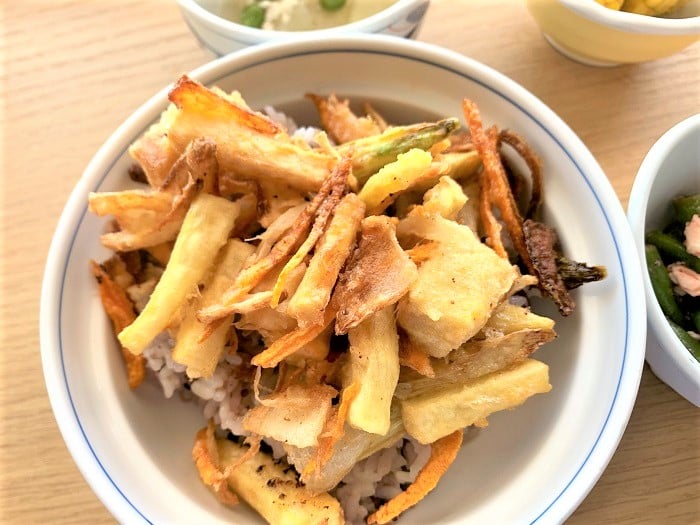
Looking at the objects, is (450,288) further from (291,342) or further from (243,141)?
(243,141)

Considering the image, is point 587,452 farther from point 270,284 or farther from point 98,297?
point 98,297

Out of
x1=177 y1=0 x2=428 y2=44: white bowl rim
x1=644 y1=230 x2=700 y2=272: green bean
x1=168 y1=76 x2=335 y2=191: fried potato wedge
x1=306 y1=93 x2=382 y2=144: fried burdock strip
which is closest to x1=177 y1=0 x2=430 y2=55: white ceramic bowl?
x1=177 y1=0 x2=428 y2=44: white bowl rim

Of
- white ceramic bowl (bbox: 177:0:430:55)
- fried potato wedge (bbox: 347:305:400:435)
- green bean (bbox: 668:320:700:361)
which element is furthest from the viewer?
white ceramic bowl (bbox: 177:0:430:55)

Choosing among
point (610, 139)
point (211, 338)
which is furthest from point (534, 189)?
point (211, 338)

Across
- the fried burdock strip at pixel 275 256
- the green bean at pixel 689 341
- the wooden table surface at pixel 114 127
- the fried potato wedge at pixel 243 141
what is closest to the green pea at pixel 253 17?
the wooden table surface at pixel 114 127

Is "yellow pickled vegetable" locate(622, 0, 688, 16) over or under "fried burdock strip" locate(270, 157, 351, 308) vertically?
over

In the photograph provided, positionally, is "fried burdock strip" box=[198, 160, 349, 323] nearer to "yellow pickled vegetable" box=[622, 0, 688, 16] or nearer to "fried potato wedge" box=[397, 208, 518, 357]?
"fried potato wedge" box=[397, 208, 518, 357]

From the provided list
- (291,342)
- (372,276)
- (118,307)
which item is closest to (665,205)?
(372,276)
